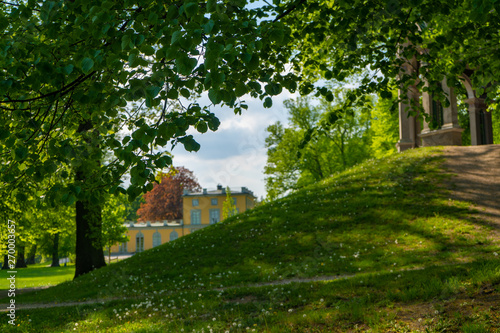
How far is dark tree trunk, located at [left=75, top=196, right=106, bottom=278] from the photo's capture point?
17000 millimetres

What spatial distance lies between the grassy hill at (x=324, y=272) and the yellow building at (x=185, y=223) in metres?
52.1

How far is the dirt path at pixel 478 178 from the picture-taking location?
13.2 meters

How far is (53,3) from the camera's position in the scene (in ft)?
11.7

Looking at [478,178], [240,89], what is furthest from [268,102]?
[478,178]

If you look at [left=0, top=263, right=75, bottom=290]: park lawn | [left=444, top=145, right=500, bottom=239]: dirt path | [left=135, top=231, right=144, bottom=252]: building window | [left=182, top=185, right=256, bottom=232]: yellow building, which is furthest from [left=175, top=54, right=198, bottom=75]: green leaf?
[left=135, top=231, right=144, bottom=252]: building window

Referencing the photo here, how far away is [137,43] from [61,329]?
5920 millimetres

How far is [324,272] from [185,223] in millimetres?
61953

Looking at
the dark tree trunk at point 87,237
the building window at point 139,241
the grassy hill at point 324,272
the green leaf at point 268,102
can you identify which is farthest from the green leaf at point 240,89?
the building window at point 139,241

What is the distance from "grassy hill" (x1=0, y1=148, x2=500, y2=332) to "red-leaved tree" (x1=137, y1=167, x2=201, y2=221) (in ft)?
152

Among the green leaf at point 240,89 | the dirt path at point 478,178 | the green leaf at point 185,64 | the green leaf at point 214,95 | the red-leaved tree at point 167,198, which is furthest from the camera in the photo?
the red-leaved tree at point 167,198

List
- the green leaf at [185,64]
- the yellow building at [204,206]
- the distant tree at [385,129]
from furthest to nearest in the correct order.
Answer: the yellow building at [204,206] < the distant tree at [385,129] < the green leaf at [185,64]

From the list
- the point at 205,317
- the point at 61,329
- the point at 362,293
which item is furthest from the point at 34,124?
the point at 362,293

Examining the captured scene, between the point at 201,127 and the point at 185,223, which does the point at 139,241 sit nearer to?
the point at 185,223

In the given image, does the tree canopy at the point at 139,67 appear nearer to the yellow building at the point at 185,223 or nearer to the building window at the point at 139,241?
the yellow building at the point at 185,223
